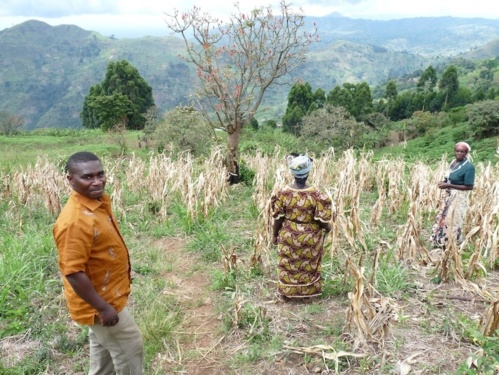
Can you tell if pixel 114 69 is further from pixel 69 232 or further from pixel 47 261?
pixel 69 232

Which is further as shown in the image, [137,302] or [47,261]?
[47,261]

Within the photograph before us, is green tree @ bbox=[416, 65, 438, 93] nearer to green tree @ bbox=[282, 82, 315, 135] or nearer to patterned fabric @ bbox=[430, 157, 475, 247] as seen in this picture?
green tree @ bbox=[282, 82, 315, 135]

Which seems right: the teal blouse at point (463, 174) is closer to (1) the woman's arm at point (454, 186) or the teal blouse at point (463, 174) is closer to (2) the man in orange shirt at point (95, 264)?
(1) the woman's arm at point (454, 186)

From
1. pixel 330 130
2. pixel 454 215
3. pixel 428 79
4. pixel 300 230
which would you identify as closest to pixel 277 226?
pixel 300 230

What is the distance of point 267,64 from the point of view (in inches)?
324

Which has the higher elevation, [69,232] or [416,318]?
[69,232]

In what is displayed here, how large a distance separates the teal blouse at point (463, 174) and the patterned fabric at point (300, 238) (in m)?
2.07

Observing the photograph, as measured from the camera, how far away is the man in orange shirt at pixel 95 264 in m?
1.96

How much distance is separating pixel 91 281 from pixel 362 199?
5892 millimetres

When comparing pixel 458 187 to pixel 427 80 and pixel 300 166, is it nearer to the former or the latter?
pixel 300 166

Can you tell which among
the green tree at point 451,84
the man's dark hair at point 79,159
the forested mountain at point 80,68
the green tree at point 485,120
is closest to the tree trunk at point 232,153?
the man's dark hair at point 79,159

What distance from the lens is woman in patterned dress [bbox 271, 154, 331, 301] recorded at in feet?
11.0

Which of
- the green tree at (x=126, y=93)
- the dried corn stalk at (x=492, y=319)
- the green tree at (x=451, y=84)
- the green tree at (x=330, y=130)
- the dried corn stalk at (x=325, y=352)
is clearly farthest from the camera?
the green tree at (x=451, y=84)

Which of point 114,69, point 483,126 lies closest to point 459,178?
point 483,126
